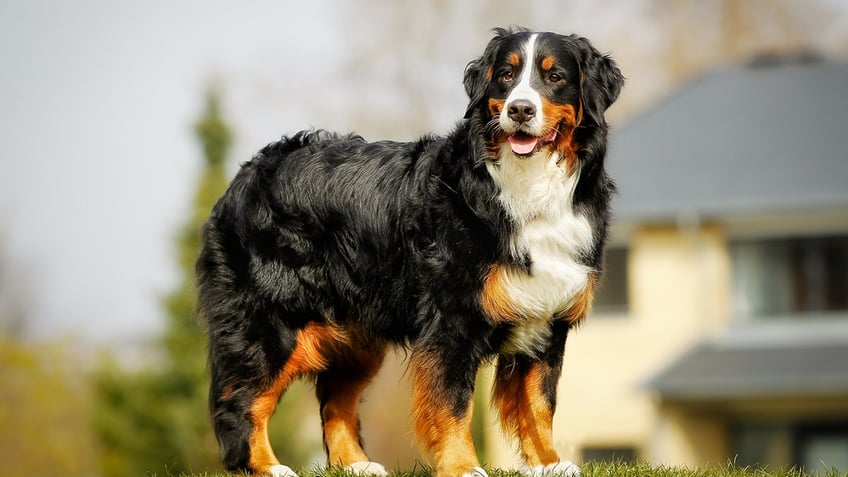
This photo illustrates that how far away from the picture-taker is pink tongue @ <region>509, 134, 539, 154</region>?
5867mm

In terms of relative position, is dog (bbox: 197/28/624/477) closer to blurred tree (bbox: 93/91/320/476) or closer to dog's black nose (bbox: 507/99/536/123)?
dog's black nose (bbox: 507/99/536/123)

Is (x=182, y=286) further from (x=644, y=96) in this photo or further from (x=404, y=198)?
(x=644, y=96)

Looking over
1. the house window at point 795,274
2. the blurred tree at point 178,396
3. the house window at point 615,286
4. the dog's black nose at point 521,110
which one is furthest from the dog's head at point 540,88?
the house window at point 615,286

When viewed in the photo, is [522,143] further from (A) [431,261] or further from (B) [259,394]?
(B) [259,394]

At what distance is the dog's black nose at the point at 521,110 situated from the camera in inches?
226

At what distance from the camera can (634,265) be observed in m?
23.4

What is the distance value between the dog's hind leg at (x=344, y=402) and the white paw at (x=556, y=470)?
1124 mm

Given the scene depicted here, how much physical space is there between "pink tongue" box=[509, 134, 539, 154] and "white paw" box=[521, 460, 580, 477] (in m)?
1.63

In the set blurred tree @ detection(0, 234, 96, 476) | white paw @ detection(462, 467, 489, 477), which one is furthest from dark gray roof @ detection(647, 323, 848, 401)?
white paw @ detection(462, 467, 489, 477)

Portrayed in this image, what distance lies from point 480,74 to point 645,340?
18.0 metres

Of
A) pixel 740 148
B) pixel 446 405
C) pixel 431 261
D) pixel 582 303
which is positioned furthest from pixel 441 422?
→ pixel 740 148

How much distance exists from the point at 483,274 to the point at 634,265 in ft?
58.1

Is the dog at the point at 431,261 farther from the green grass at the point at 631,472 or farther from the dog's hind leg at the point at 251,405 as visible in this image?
the green grass at the point at 631,472

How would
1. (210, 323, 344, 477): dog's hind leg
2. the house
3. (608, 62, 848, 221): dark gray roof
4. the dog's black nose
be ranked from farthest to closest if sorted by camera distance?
(608, 62, 848, 221): dark gray roof → the house → (210, 323, 344, 477): dog's hind leg → the dog's black nose
